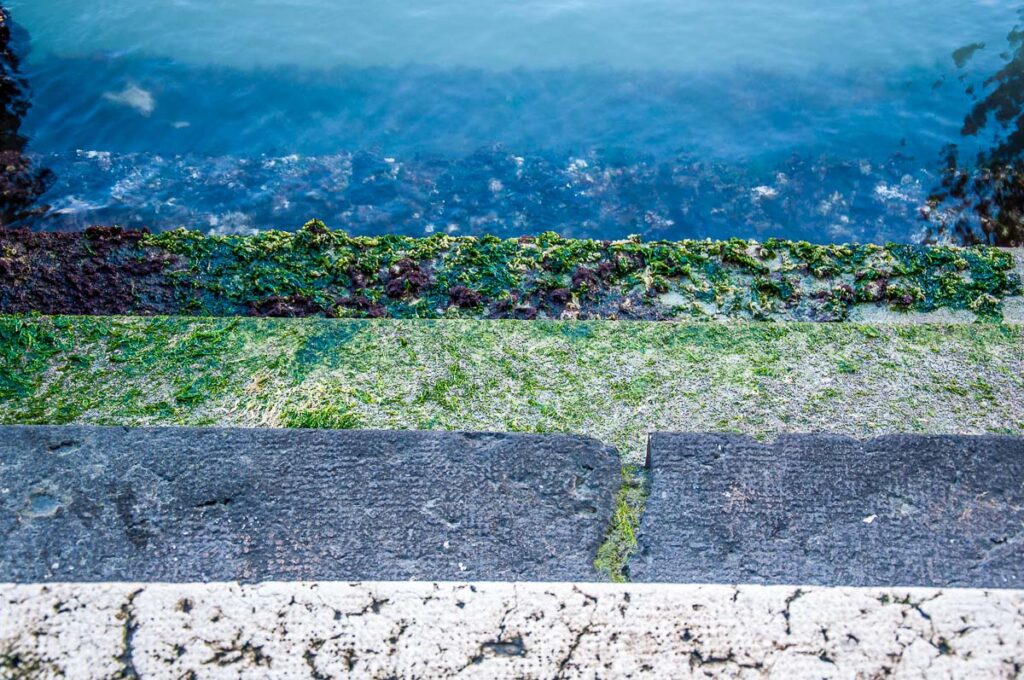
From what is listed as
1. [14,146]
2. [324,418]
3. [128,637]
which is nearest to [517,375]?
[324,418]

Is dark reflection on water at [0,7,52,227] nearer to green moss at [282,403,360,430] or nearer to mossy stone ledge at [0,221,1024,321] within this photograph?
mossy stone ledge at [0,221,1024,321]

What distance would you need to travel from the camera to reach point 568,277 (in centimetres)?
297

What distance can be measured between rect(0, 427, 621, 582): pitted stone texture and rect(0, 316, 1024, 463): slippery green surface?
0.73ft

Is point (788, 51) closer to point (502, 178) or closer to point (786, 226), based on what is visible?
point (786, 226)

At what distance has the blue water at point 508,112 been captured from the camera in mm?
5164

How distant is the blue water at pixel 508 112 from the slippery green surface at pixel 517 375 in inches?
105

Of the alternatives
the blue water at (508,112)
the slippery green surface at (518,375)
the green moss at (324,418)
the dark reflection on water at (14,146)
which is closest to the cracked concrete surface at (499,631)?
the slippery green surface at (518,375)

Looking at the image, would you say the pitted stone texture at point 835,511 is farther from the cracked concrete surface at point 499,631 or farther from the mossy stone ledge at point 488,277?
the mossy stone ledge at point 488,277

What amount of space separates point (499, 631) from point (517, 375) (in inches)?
35.8

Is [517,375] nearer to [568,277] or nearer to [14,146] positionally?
[568,277]

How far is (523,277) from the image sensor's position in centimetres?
296

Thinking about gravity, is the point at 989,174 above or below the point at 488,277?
below

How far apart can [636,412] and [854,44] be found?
5.95m

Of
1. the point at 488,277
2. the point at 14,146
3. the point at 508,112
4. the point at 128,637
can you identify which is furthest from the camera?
the point at 508,112
